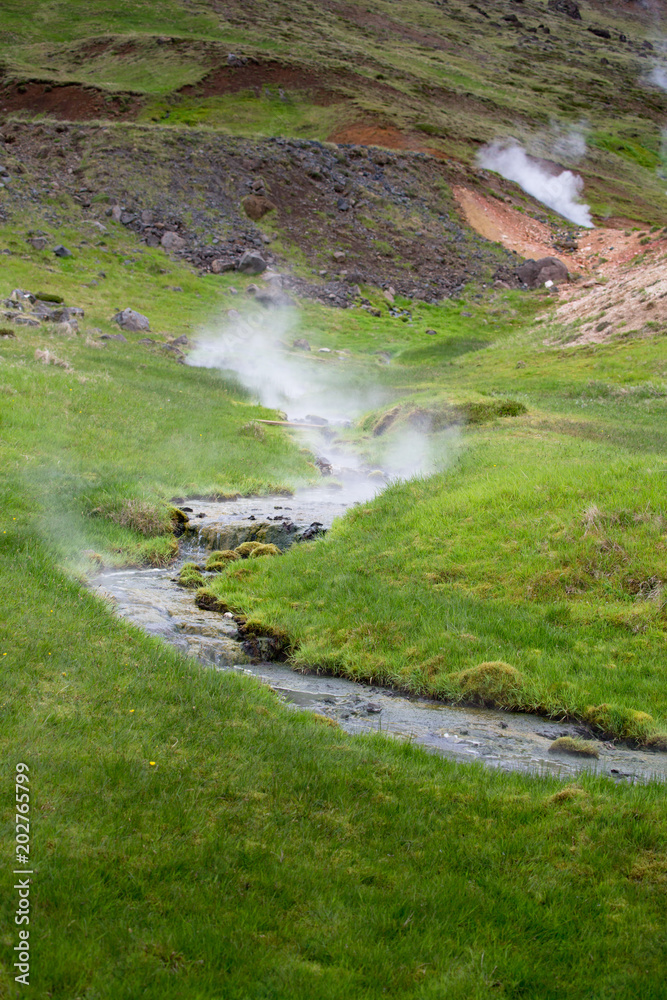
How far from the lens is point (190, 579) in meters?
16.1

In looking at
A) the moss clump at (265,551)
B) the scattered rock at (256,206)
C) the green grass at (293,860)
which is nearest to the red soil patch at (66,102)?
the scattered rock at (256,206)

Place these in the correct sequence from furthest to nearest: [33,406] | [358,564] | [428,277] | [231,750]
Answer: [428,277] < [33,406] < [358,564] < [231,750]

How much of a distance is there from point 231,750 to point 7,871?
8.93 feet

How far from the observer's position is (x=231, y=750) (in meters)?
7.76

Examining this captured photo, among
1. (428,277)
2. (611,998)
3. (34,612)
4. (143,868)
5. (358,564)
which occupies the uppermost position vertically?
(611,998)

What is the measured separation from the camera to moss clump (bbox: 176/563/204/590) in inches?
628

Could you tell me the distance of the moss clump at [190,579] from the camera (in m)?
15.9

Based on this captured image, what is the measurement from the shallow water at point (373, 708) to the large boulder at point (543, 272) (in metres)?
59.1

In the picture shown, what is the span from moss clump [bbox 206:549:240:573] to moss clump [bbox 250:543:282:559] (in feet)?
1.54

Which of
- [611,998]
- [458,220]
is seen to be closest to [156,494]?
[611,998]

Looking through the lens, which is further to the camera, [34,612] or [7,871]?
[34,612]

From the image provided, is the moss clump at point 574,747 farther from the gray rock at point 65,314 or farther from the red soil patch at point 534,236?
the red soil patch at point 534,236

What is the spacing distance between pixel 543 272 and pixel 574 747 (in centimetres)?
6530

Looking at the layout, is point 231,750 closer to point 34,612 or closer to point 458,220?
point 34,612
